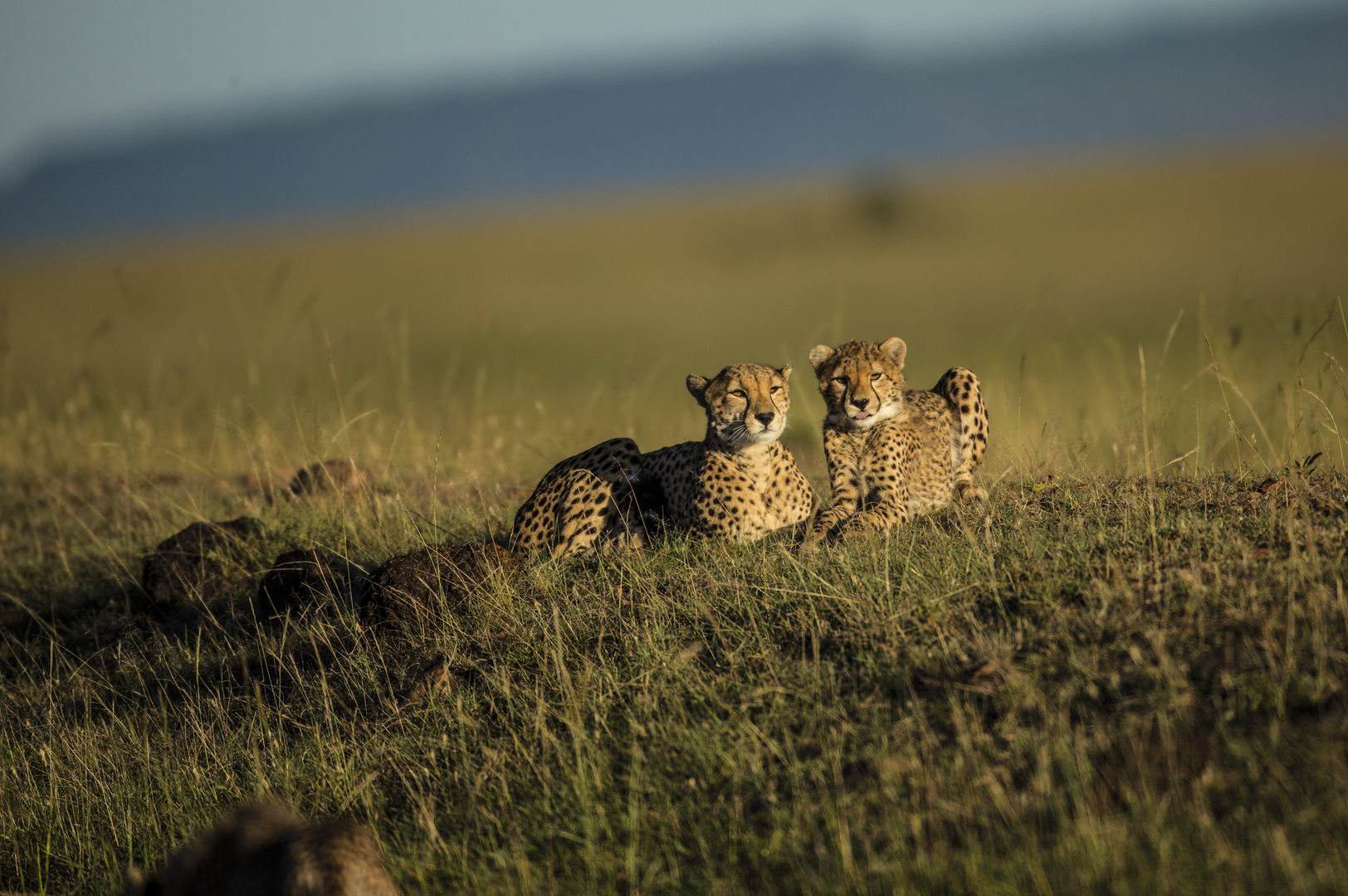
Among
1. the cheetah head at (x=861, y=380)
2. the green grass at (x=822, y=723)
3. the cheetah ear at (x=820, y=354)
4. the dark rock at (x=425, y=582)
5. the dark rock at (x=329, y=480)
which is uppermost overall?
the cheetah ear at (x=820, y=354)

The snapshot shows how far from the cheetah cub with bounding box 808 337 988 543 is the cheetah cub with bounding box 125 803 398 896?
2.75 m

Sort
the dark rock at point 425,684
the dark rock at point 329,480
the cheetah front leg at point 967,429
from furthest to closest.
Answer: the dark rock at point 329,480 → the cheetah front leg at point 967,429 → the dark rock at point 425,684

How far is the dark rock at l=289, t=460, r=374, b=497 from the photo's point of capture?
22.3 feet

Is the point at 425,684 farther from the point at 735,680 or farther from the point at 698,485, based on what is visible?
the point at 698,485

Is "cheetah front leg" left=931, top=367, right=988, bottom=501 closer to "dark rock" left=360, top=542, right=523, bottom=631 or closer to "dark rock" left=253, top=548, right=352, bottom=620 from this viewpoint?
"dark rock" left=360, top=542, right=523, bottom=631

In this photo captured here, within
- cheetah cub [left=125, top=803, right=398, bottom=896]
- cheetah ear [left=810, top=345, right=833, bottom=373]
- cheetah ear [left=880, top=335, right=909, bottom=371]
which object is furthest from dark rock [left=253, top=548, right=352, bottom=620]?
cheetah ear [left=880, top=335, right=909, bottom=371]

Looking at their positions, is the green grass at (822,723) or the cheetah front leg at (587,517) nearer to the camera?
the green grass at (822,723)

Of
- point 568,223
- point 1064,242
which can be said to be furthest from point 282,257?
point 1064,242

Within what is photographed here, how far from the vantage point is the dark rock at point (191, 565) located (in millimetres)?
6090

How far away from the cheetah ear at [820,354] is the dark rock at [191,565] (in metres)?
3.44

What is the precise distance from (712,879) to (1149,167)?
6589 centimetres

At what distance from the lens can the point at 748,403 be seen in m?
5.00

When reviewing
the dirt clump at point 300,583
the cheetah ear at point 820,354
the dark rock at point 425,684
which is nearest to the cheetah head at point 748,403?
the cheetah ear at point 820,354

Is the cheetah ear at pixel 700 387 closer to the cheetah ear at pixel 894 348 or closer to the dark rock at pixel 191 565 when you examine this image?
the cheetah ear at pixel 894 348
